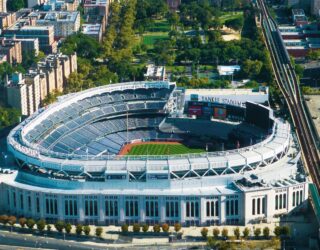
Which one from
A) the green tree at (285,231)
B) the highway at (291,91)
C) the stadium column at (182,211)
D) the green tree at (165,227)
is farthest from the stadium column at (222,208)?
the highway at (291,91)

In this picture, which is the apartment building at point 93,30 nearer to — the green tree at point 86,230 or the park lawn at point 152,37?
the park lawn at point 152,37

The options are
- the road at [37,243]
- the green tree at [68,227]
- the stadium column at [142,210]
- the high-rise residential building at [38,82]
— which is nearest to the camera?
the road at [37,243]

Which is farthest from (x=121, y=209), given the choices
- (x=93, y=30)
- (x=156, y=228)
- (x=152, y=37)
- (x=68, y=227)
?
(x=152, y=37)

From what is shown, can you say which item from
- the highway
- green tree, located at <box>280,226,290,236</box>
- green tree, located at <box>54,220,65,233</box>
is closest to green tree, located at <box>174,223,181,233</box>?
green tree, located at <box>280,226,290,236</box>

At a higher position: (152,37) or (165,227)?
(152,37)

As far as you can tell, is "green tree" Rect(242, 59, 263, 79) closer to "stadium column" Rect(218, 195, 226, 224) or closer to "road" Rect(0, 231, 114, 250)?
"stadium column" Rect(218, 195, 226, 224)

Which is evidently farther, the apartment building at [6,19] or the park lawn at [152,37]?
the apartment building at [6,19]

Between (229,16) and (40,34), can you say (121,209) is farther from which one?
(229,16)
